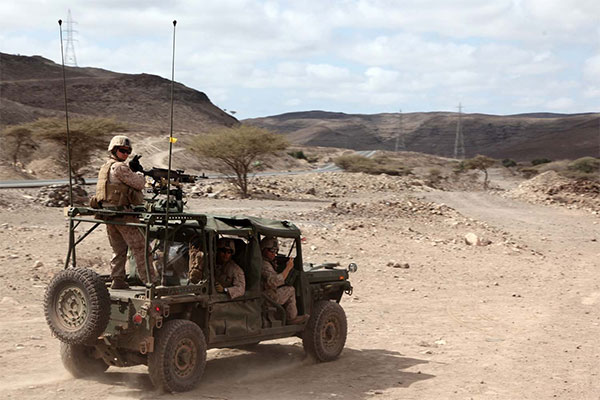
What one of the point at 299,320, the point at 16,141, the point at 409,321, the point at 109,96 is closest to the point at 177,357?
the point at 299,320

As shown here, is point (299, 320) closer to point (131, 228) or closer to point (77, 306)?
point (131, 228)

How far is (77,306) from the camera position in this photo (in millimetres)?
7820

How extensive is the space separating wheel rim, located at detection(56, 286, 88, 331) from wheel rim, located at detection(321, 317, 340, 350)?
3.31 m

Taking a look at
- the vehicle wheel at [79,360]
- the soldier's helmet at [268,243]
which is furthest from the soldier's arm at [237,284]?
the vehicle wheel at [79,360]

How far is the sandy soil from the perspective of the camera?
8.86 meters

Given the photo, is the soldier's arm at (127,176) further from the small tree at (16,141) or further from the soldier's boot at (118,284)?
the small tree at (16,141)

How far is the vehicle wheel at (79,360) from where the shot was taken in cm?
855

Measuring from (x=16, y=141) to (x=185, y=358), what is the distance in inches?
1876

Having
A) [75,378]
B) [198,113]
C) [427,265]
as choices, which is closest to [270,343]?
[75,378]

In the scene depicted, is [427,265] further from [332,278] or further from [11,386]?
[11,386]

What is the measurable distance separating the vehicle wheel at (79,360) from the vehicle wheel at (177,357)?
107 centimetres

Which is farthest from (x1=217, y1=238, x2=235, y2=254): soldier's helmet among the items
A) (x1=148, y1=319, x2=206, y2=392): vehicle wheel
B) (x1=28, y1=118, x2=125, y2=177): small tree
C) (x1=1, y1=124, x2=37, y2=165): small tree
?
(x1=1, y1=124, x2=37, y2=165): small tree

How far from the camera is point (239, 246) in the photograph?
9180 mm

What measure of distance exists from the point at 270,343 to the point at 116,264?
132 inches
